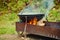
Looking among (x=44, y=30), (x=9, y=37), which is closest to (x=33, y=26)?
(x=44, y=30)

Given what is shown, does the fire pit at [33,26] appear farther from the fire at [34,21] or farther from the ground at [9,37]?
the ground at [9,37]

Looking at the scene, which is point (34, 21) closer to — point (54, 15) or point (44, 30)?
point (44, 30)

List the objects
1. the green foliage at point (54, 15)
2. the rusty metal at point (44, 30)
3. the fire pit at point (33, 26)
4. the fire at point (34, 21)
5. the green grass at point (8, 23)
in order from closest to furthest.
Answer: the rusty metal at point (44, 30), the fire pit at point (33, 26), the fire at point (34, 21), the green grass at point (8, 23), the green foliage at point (54, 15)

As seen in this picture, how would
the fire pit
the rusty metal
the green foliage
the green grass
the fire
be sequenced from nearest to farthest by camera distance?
the rusty metal
the fire pit
the fire
the green grass
the green foliage

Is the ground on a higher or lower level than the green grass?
lower

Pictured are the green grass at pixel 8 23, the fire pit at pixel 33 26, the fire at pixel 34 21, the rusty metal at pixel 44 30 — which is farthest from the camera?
the green grass at pixel 8 23

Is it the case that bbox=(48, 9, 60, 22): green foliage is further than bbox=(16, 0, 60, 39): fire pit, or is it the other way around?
bbox=(48, 9, 60, 22): green foliage

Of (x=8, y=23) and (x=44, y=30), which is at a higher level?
(x=44, y=30)

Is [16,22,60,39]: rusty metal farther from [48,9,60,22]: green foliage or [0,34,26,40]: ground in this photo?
[48,9,60,22]: green foliage

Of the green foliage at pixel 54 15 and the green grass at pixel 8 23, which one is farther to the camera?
the green foliage at pixel 54 15

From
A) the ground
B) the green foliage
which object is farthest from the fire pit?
the green foliage

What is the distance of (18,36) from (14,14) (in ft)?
10.3

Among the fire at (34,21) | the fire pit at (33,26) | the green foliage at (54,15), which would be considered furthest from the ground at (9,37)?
the green foliage at (54,15)

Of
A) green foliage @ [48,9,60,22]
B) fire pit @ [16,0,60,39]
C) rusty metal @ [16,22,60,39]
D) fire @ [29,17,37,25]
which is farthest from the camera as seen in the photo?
green foliage @ [48,9,60,22]
